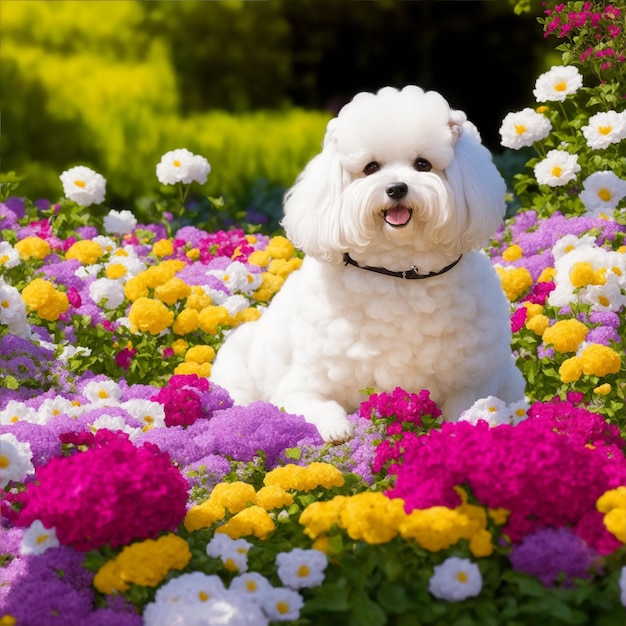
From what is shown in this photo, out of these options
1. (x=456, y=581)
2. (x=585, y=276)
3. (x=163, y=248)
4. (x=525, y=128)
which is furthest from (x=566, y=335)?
(x=163, y=248)

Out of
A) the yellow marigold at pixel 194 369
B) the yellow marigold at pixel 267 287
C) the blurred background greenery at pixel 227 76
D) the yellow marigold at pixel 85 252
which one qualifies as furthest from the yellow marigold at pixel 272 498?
the blurred background greenery at pixel 227 76

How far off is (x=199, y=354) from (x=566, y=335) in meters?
1.63

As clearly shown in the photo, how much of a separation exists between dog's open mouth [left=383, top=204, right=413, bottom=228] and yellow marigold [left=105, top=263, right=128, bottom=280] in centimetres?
199

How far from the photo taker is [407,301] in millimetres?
3873

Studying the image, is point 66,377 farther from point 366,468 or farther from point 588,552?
point 588,552

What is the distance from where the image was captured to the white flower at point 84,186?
6000mm

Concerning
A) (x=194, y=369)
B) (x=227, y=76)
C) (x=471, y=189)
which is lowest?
(x=194, y=369)

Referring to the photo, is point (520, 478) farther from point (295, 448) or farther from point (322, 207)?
point (322, 207)

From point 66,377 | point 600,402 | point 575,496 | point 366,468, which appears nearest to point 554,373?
point 600,402

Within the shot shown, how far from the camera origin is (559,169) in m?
5.49

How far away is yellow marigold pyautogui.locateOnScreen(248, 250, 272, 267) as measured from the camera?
5.72 m

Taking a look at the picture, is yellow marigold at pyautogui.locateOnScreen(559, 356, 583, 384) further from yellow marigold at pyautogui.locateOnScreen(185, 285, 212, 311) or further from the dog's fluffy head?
yellow marigold at pyautogui.locateOnScreen(185, 285, 212, 311)

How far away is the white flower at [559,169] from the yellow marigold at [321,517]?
3.08 metres

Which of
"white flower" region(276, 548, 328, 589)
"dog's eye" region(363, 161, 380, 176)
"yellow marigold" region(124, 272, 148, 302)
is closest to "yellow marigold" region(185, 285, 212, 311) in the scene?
"yellow marigold" region(124, 272, 148, 302)
